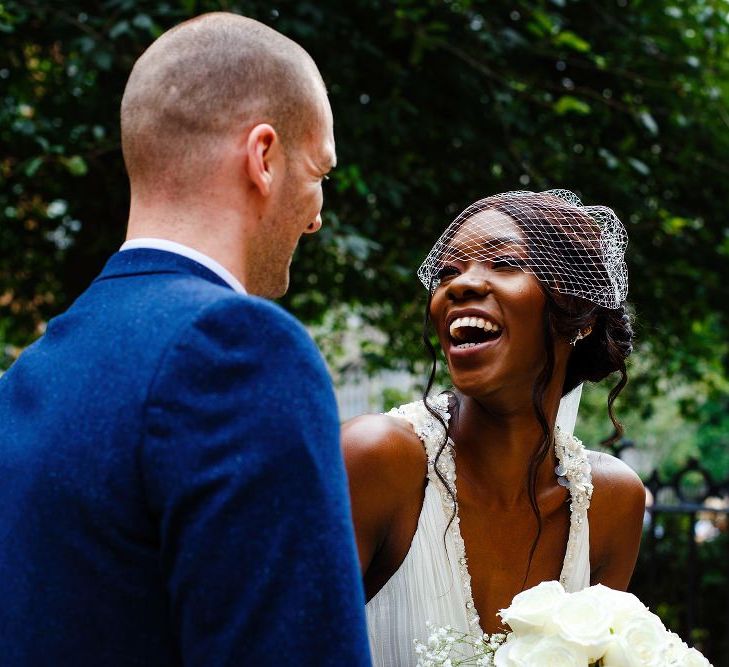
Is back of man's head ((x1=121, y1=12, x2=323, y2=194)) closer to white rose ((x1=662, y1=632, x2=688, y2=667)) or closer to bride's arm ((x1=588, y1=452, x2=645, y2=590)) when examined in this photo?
white rose ((x1=662, y1=632, x2=688, y2=667))

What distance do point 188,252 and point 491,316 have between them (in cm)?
122

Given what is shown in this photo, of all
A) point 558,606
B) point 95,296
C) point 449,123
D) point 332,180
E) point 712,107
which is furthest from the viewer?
→ point 712,107

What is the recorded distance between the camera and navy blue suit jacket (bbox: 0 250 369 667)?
43.2 inches

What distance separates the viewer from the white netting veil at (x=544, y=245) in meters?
2.46

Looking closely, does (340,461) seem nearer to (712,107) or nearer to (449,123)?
(449,123)

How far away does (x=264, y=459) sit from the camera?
111 centimetres

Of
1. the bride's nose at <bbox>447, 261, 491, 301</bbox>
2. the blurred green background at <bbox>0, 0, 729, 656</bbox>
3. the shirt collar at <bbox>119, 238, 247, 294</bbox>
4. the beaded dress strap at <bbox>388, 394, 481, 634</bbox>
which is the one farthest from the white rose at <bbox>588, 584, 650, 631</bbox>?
the blurred green background at <bbox>0, 0, 729, 656</bbox>

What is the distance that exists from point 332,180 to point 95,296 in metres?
3.90

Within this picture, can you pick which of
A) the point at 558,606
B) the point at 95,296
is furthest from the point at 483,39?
the point at 95,296

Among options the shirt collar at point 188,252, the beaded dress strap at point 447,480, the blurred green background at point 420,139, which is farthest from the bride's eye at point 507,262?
the blurred green background at point 420,139

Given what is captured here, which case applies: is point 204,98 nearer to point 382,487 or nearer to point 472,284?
point 472,284

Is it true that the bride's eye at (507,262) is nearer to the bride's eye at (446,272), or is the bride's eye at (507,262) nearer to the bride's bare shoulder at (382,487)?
the bride's eye at (446,272)

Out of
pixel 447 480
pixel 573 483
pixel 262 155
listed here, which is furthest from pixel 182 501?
pixel 573 483

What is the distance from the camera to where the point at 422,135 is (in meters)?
5.62
